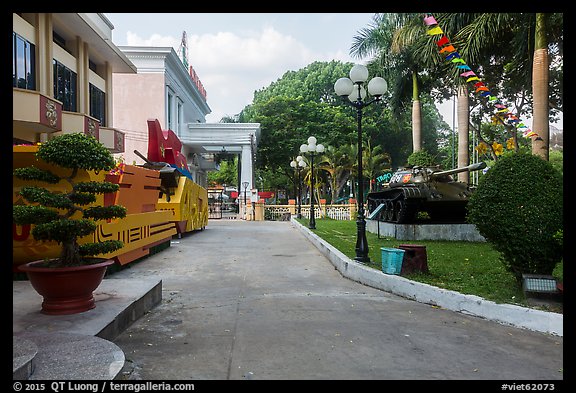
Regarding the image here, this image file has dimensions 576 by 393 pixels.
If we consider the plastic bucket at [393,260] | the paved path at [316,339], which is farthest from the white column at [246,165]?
the plastic bucket at [393,260]

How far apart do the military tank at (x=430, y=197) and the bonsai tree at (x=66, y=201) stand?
9.00 m

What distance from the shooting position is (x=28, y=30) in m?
14.1

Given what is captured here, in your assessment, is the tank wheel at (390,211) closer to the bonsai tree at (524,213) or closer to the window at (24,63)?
the bonsai tree at (524,213)

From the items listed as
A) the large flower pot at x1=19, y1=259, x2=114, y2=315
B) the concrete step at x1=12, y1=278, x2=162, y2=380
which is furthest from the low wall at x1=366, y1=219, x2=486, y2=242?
the large flower pot at x1=19, y1=259, x2=114, y2=315

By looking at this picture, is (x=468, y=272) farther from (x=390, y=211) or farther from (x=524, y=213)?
(x=390, y=211)

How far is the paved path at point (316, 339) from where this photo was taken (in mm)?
3537

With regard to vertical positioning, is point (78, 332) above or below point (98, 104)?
below

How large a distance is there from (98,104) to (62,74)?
3.98 m

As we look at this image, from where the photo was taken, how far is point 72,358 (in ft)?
10.4

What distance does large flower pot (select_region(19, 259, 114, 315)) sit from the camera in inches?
175

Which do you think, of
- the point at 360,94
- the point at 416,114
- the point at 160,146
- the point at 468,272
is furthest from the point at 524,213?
the point at 416,114

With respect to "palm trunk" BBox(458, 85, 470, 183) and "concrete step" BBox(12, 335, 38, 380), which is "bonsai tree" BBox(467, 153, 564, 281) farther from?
"palm trunk" BBox(458, 85, 470, 183)

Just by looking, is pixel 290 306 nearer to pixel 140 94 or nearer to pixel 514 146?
pixel 514 146
